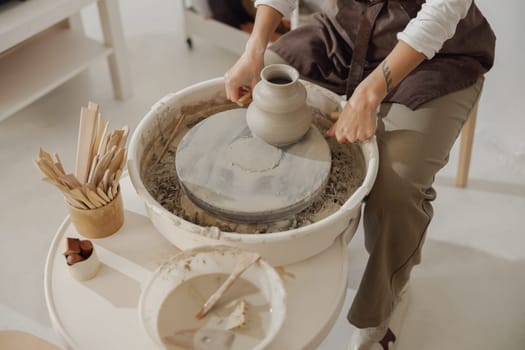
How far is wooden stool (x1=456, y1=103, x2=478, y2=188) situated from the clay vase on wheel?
80 cm

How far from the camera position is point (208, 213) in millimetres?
1360

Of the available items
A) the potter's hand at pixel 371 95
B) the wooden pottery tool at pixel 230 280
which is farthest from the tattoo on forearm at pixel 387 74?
the wooden pottery tool at pixel 230 280

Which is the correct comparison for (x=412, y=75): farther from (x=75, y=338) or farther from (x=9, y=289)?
(x=9, y=289)

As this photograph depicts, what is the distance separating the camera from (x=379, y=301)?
1.53 m

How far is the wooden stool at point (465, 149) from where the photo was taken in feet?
6.52

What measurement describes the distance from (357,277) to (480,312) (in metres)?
0.38

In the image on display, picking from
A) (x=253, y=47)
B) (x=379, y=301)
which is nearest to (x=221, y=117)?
(x=253, y=47)

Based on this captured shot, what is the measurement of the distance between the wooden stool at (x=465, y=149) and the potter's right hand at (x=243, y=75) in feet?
2.54

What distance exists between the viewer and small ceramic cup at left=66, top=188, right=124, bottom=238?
4.37 ft

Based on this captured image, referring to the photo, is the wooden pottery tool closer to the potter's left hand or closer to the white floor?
the potter's left hand

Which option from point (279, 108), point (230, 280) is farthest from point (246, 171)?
point (230, 280)

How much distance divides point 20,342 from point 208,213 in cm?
48

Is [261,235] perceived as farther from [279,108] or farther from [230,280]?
[279,108]

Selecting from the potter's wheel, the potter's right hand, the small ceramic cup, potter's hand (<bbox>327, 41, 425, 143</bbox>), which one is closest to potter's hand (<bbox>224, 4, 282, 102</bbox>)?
the potter's right hand
